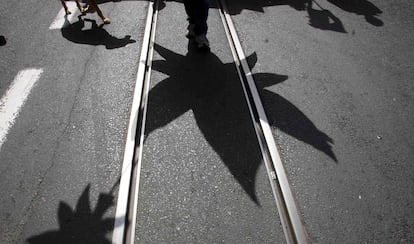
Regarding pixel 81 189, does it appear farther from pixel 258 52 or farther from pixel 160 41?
pixel 258 52

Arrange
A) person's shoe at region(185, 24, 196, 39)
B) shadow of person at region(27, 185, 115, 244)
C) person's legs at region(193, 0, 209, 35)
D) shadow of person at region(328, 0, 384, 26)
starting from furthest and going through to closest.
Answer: shadow of person at region(328, 0, 384, 26), person's shoe at region(185, 24, 196, 39), person's legs at region(193, 0, 209, 35), shadow of person at region(27, 185, 115, 244)

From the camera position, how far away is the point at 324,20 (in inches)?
222

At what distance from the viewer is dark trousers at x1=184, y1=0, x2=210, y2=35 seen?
4.24 meters

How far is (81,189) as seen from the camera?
10.0 ft

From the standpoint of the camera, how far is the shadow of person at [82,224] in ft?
8.82

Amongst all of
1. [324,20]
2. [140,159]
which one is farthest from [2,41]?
[324,20]

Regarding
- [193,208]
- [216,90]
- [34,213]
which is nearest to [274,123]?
[216,90]

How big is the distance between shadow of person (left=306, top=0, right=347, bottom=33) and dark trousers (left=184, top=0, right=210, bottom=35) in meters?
2.41

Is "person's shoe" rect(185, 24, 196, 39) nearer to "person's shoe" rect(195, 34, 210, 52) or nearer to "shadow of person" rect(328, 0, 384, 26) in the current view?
"person's shoe" rect(195, 34, 210, 52)

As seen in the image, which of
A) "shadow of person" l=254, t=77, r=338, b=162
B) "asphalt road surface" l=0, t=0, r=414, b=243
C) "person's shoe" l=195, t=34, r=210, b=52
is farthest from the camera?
"person's shoe" l=195, t=34, r=210, b=52

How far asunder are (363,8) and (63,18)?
628cm

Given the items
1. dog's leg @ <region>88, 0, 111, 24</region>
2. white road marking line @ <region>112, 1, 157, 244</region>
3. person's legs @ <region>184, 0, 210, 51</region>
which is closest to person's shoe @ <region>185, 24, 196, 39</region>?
person's legs @ <region>184, 0, 210, 51</region>

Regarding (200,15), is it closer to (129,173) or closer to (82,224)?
(129,173)

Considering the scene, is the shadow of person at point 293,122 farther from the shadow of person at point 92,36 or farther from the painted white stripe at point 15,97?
the painted white stripe at point 15,97
